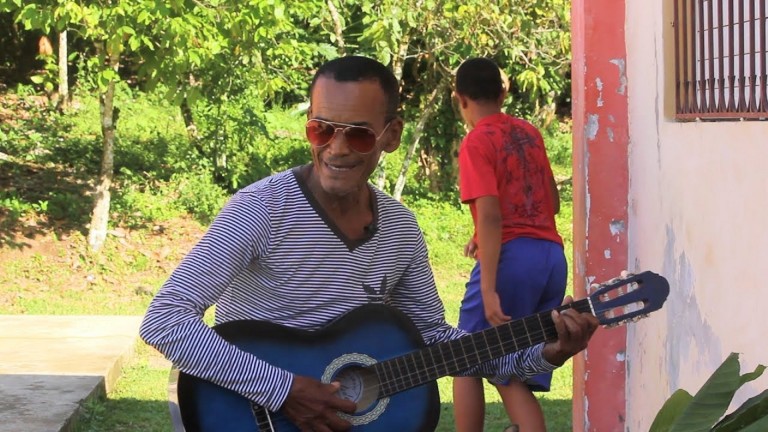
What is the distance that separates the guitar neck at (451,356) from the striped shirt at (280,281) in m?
0.09

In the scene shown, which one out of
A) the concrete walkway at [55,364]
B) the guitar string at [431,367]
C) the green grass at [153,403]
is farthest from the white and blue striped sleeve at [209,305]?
the green grass at [153,403]

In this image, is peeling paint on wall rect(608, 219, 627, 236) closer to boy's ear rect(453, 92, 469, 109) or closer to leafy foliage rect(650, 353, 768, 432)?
boy's ear rect(453, 92, 469, 109)

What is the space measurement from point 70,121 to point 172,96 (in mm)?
4213

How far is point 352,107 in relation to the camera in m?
3.14

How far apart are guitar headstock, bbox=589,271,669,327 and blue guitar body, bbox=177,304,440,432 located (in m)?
0.51

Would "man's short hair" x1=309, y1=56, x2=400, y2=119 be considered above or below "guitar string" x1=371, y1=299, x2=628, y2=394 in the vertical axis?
above

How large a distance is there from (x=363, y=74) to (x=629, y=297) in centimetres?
92

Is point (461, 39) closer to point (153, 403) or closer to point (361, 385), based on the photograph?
point (153, 403)

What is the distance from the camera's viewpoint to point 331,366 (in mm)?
3180

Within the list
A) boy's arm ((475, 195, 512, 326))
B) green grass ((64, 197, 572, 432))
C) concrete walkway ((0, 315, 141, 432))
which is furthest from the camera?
green grass ((64, 197, 572, 432))

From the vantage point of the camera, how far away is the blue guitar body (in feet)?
10.2

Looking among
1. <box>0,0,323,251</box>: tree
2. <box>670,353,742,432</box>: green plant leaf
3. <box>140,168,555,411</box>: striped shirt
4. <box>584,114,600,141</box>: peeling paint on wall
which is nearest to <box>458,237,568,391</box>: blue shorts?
<box>584,114,600,141</box>: peeling paint on wall

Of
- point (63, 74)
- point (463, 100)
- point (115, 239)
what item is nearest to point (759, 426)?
point (463, 100)

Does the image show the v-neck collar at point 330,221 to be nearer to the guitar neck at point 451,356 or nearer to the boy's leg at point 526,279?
the guitar neck at point 451,356
